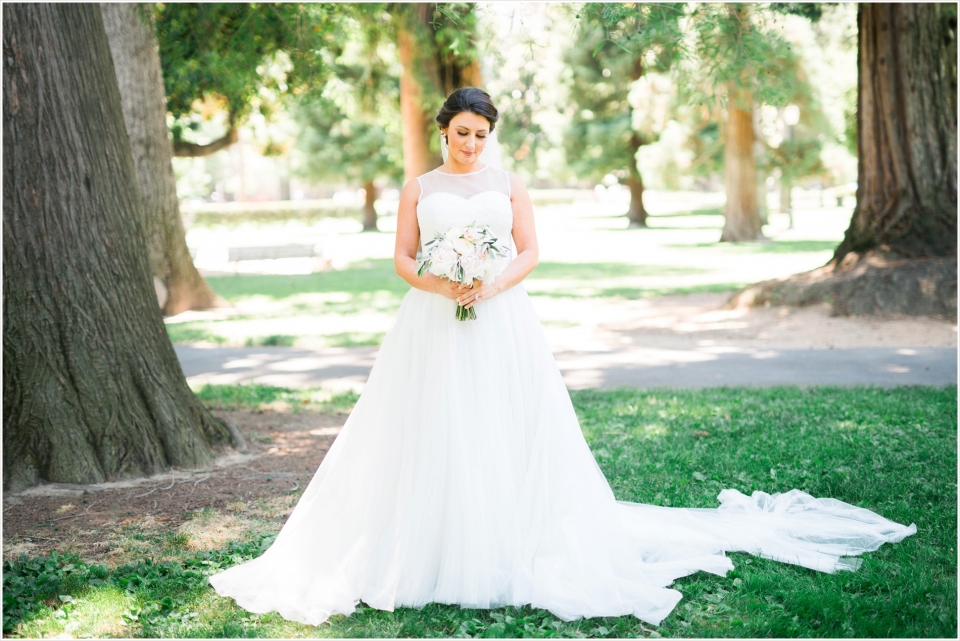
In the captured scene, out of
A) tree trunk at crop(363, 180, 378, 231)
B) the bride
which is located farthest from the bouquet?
tree trunk at crop(363, 180, 378, 231)

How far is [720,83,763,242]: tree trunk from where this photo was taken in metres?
27.9

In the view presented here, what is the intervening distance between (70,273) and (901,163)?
1078 cm

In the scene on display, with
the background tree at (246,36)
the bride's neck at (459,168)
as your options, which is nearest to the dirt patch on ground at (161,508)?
the bride's neck at (459,168)

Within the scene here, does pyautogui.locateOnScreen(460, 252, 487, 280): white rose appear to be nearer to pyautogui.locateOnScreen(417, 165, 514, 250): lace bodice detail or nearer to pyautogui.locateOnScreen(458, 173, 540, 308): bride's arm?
pyautogui.locateOnScreen(458, 173, 540, 308): bride's arm

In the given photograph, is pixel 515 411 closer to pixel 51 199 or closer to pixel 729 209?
pixel 51 199

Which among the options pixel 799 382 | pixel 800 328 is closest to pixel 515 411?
pixel 799 382

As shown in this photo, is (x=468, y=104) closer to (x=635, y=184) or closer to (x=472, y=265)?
(x=472, y=265)

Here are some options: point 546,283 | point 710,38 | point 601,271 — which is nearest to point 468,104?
point 710,38

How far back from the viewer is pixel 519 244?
432 centimetres

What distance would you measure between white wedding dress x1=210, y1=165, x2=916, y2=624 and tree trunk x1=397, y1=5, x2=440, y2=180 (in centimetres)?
1173

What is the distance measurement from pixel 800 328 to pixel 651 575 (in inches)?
313

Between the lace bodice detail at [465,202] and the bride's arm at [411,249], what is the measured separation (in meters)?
0.04

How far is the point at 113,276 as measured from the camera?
564cm

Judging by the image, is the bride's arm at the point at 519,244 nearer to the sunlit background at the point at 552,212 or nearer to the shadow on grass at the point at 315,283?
the sunlit background at the point at 552,212
